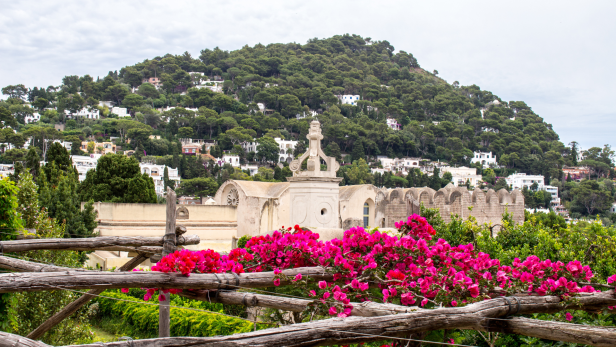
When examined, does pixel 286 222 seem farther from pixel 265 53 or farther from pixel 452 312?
pixel 265 53

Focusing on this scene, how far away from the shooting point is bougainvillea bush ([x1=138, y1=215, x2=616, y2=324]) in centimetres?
481

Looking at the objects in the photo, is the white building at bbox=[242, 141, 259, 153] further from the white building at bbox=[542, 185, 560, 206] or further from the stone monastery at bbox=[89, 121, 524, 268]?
the stone monastery at bbox=[89, 121, 524, 268]

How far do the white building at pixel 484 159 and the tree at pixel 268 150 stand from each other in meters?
42.6

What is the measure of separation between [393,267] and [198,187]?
73.8m

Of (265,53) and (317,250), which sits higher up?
(265,53)

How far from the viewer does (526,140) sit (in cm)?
12294

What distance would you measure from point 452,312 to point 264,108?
138 metres

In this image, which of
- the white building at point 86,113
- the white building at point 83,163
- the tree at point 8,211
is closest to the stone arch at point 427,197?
the tree at point 8,211

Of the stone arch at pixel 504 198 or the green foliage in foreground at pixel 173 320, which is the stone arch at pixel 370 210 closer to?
the stone arch at pixel 504 198

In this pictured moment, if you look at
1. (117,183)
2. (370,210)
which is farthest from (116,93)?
(370,210)

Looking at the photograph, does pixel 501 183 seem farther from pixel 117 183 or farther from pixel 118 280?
pixel 118 280

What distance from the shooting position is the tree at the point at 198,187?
2985 inches

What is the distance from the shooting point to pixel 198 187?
7794 centimetres

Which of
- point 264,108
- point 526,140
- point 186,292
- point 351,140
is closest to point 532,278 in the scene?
point 186,292
